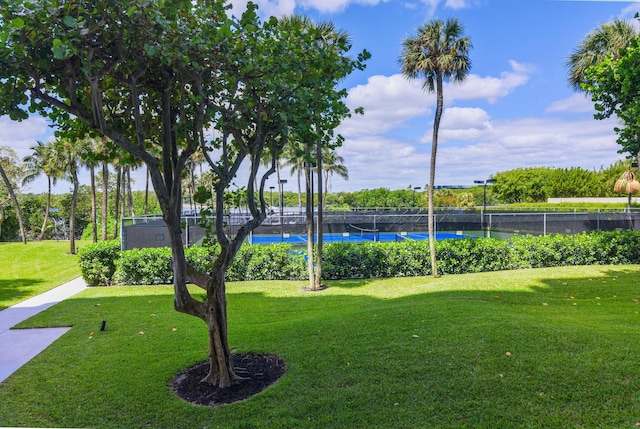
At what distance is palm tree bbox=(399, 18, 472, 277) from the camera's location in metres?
9.77

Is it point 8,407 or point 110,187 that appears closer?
point 8,407

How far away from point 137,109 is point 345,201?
51476 mm

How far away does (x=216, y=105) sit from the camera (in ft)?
12.5

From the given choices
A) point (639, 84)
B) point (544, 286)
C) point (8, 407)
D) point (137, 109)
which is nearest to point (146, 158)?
point (137, 109)

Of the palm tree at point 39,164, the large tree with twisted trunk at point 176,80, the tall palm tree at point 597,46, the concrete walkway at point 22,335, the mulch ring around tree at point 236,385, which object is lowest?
the concrete walkway at point 22,335

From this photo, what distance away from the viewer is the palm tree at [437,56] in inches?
385

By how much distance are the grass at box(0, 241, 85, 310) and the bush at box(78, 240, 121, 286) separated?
1.06 metres

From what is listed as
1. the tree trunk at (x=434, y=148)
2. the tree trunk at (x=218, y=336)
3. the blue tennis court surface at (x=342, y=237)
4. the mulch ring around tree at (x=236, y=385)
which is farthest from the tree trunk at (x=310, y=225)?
the blue tennis court surface at (x=342, y=237)

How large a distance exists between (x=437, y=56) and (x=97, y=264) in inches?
404

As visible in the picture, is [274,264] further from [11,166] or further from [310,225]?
[11,166]

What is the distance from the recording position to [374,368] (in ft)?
13.1

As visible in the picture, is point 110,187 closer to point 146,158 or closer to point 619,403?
point 146,158

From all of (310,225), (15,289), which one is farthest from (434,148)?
(15,289)

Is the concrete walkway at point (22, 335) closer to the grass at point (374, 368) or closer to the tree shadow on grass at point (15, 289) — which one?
the grass at point (374, 368)
